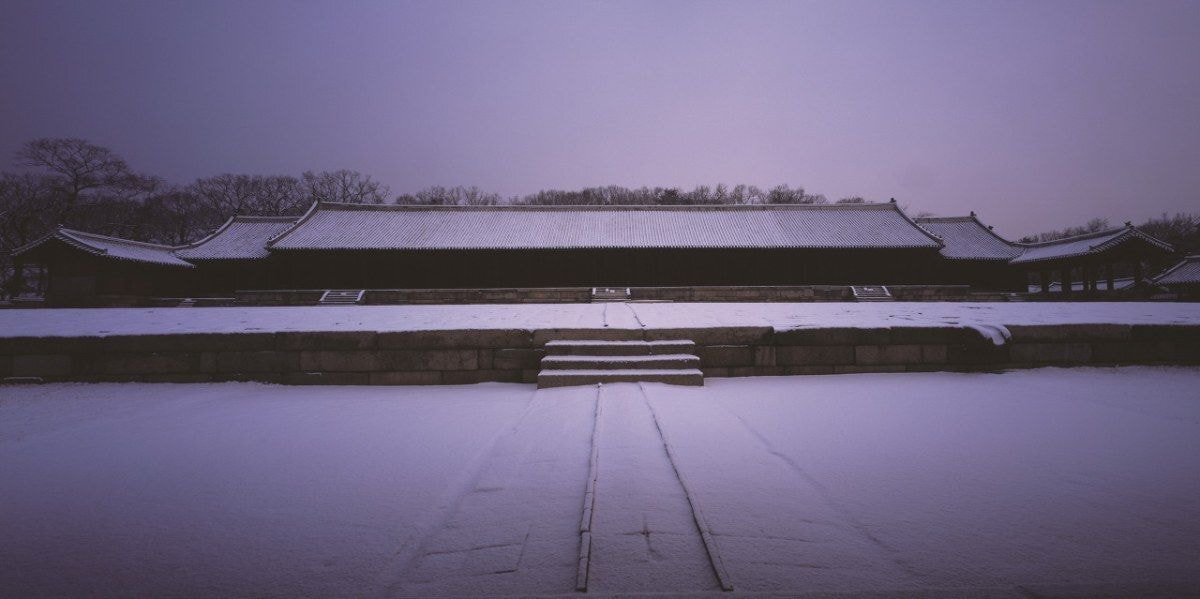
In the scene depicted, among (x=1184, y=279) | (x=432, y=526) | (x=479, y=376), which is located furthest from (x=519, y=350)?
(x=1184, y=279)

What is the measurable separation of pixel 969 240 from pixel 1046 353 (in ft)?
78.0

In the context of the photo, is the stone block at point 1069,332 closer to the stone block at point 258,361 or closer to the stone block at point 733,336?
the stone block at point 733,336

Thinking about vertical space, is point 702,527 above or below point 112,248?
below

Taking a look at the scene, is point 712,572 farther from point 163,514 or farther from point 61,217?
point 61,217

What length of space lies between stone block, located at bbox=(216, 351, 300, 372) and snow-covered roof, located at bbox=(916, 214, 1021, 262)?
2586 centimetres

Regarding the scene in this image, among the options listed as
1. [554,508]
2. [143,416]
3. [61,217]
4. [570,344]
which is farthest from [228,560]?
[61,217]

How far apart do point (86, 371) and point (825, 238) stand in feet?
76.2

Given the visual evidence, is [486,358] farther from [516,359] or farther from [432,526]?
[432,526]

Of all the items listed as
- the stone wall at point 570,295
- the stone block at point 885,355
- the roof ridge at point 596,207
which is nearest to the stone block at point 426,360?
the stone block at point 885,355

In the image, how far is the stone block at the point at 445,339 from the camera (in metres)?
5.34

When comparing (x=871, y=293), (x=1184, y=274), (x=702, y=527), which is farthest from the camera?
(x=1184, y=274)

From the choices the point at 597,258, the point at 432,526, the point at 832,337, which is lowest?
the point at 432,526

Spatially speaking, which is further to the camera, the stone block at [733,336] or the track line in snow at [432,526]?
the stone block at [733,336]

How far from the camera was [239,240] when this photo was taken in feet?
80.0
